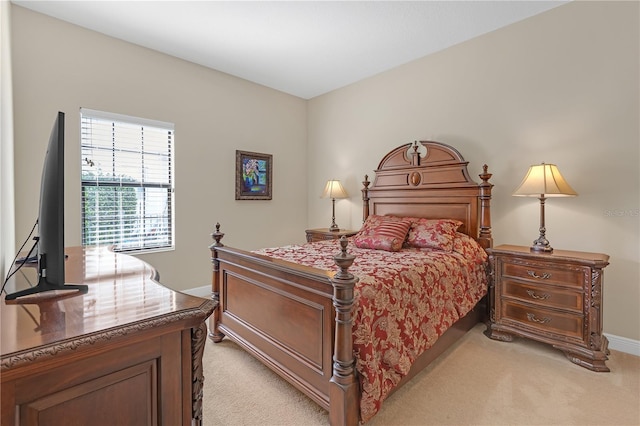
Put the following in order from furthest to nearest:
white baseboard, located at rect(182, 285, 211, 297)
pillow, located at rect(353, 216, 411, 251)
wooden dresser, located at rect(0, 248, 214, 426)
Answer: white baseboard, located at rect(182, 285, 211, 297), pillow, located at rect(353, 216, 411, 251), wooden dresser, located at rect(0, 248, 214, 426)

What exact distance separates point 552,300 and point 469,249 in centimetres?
70

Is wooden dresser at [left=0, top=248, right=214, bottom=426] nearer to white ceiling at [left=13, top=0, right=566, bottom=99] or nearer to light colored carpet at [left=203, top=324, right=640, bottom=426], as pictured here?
light colored carpet at [left=203, top=324, right=640, bottom=426]

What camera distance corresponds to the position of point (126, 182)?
131 inches

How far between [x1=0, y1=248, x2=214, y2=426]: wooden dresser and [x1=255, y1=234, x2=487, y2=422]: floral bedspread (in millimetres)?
935

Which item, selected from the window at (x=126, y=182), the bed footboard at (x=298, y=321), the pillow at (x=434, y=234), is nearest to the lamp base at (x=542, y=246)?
the pillow at (x=434, y=234)

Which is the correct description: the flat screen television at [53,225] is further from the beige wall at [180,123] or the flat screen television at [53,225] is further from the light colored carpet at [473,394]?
the beige wall at [180,123]

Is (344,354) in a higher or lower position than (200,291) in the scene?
higher

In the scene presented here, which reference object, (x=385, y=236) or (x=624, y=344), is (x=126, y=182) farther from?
(x=624, y=344)

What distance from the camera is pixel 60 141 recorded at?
0.95m

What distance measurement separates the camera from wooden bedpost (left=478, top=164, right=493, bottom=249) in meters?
2.97

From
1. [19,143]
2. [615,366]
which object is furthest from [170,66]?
[615,366]

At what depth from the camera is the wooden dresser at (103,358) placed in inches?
25.3

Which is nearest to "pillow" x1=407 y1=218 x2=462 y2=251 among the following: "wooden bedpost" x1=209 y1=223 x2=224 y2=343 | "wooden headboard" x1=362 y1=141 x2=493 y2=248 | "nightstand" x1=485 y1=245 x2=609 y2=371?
"wooden headboard" x1=362 y1=141 x2=493 y2=248

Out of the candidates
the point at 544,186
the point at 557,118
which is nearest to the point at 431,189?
the point at 544,186
